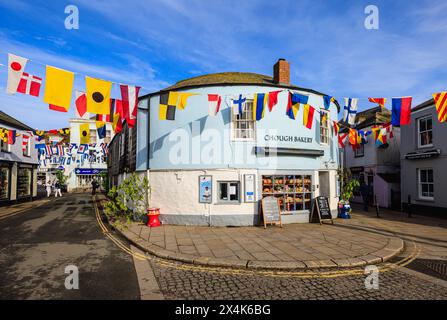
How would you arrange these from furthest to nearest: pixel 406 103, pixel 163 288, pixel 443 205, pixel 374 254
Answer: pixel 443 205 → pixel 406 103 → pixel 374 254 → pixel 163 288

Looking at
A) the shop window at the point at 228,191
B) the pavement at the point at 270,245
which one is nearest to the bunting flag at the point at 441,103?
the pavement at the point at 270,245

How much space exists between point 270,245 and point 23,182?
78.9 ft

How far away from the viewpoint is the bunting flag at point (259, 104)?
33.9 feet

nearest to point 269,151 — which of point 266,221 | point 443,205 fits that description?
point 266,221

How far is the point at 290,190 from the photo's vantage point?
11914mm

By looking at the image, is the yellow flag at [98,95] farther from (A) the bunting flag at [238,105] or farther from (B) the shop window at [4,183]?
(B) the shop window at [4,183]

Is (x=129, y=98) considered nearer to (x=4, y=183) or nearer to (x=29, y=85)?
(x=29, y=85)

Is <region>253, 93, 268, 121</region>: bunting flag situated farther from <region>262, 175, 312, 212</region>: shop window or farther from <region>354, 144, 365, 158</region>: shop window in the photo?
<region>354, 144, 365, 158</region>: shop window

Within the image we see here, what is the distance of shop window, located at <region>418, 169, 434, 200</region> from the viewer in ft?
50.5
